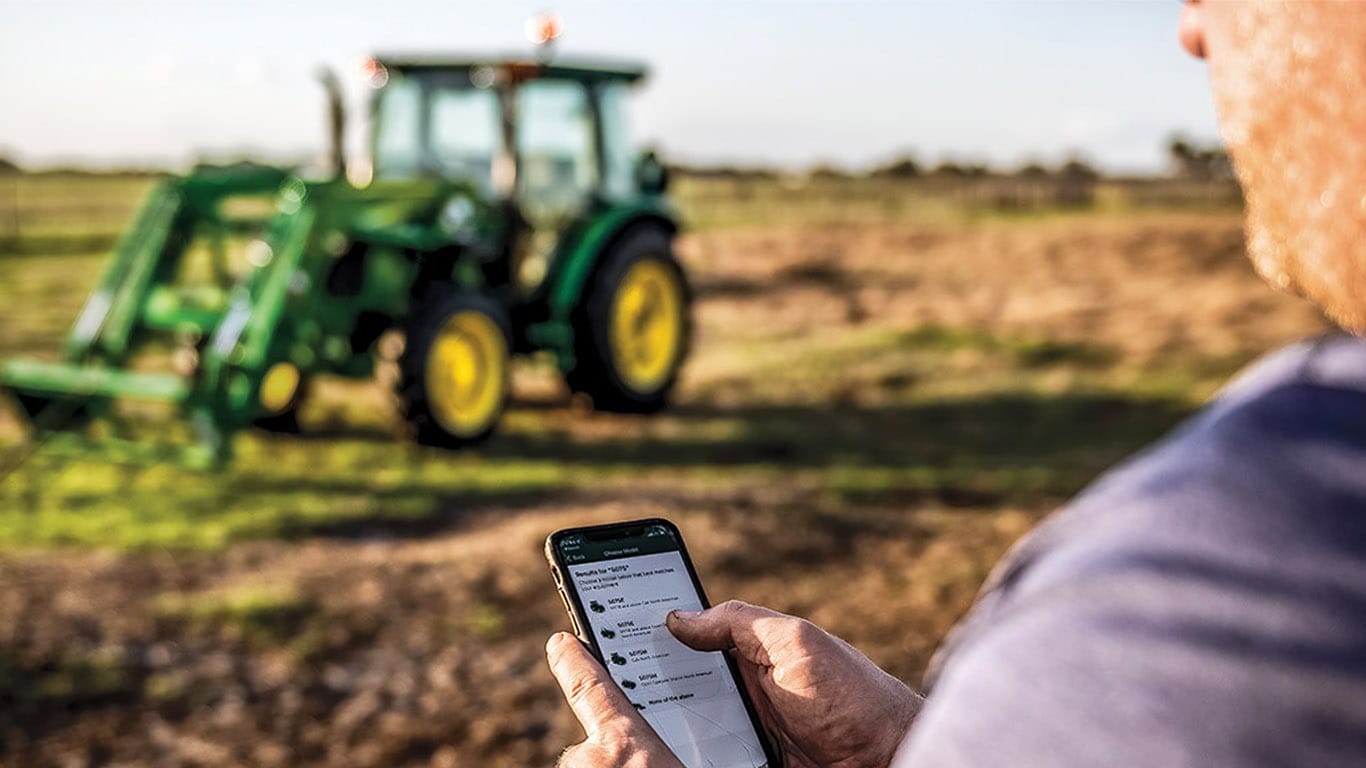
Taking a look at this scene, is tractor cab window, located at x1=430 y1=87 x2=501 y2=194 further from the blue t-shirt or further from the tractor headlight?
the blue t-shirt

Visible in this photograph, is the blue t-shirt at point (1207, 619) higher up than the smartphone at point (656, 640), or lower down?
higher up

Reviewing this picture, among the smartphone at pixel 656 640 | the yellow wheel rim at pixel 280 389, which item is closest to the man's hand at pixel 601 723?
the smartphone at pixel 656 640

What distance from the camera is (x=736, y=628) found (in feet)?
4.68

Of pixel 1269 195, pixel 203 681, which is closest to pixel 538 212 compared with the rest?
pixel 203 681

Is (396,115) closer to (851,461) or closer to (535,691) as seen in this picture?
(851,461)

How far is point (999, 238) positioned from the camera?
17922mm

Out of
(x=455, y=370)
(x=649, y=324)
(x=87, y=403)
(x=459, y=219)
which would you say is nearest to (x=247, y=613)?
(x=87, y=403)

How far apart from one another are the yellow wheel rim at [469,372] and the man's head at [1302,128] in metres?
7.54

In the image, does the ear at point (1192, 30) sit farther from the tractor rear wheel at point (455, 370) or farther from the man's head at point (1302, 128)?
the tractor rear wheel at point (455, 370)

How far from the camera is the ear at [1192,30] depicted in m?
0.88

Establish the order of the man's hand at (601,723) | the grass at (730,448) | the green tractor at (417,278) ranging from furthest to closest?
the green tractor at (417,278), the grass at (730,448), the man's hand at (601,723)

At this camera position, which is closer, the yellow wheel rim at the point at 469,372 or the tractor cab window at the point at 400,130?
the yellow wheel rim at the point at 469,372

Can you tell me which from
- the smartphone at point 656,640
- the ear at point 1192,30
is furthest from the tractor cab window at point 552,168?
the ear at point 1192,30

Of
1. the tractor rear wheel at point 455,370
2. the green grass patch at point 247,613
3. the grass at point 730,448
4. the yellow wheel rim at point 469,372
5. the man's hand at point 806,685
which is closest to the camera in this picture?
the man's hand at point 806,685
